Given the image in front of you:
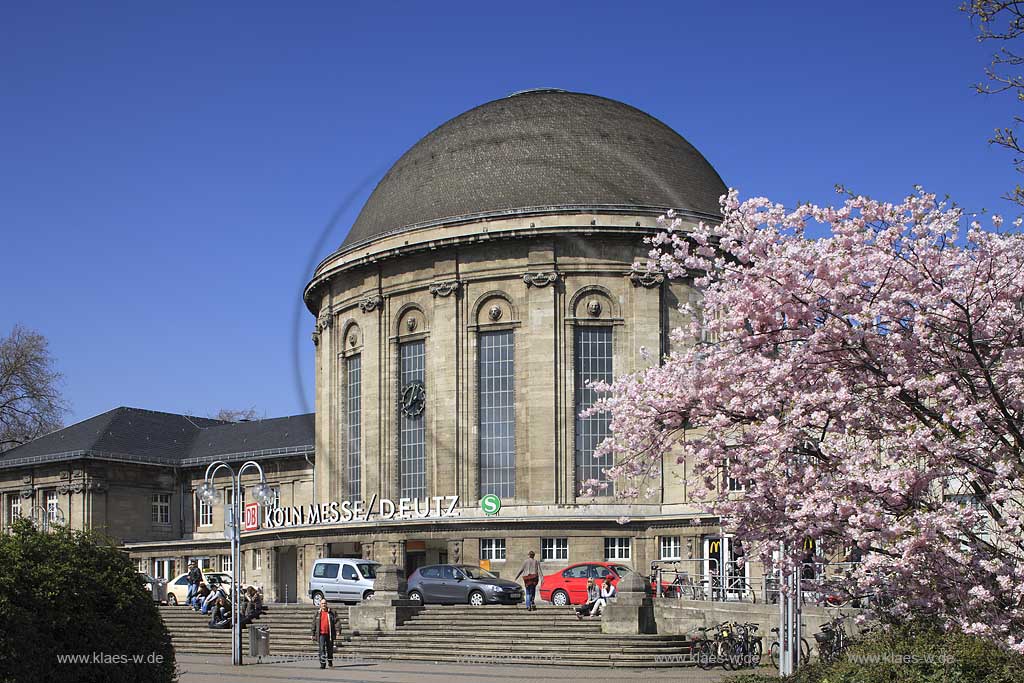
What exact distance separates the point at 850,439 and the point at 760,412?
128 centimetres

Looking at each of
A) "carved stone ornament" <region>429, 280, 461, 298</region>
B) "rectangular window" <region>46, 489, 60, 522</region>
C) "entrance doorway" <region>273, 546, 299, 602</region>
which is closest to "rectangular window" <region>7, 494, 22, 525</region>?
"rectangular window" <region>46, 489, 60, 522</region>

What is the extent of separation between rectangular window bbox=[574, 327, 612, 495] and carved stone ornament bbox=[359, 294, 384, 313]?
28.3 ft

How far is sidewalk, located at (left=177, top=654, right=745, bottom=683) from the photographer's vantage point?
2849 cm

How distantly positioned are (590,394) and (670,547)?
669 cm

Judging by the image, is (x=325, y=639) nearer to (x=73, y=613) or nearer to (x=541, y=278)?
(x=73, y=613)

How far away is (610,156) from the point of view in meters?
53.0

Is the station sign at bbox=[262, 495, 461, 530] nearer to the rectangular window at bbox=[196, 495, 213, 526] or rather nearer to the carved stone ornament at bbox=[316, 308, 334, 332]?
the carved stone ornament at bbox=[316, 308, 334, 332]

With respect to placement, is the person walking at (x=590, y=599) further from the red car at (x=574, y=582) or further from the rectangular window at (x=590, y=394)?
the rectangular window at (x=590, y=394)

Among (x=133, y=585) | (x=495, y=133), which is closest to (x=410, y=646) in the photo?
(x=133, y=585)

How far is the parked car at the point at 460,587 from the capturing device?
38969 mm

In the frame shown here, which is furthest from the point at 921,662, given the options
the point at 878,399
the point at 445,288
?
the point at 445,288

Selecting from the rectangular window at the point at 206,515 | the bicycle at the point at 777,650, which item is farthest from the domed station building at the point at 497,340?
the bicycle at the point at 777,650

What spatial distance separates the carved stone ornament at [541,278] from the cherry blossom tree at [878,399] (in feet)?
104

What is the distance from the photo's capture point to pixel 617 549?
48781mm
